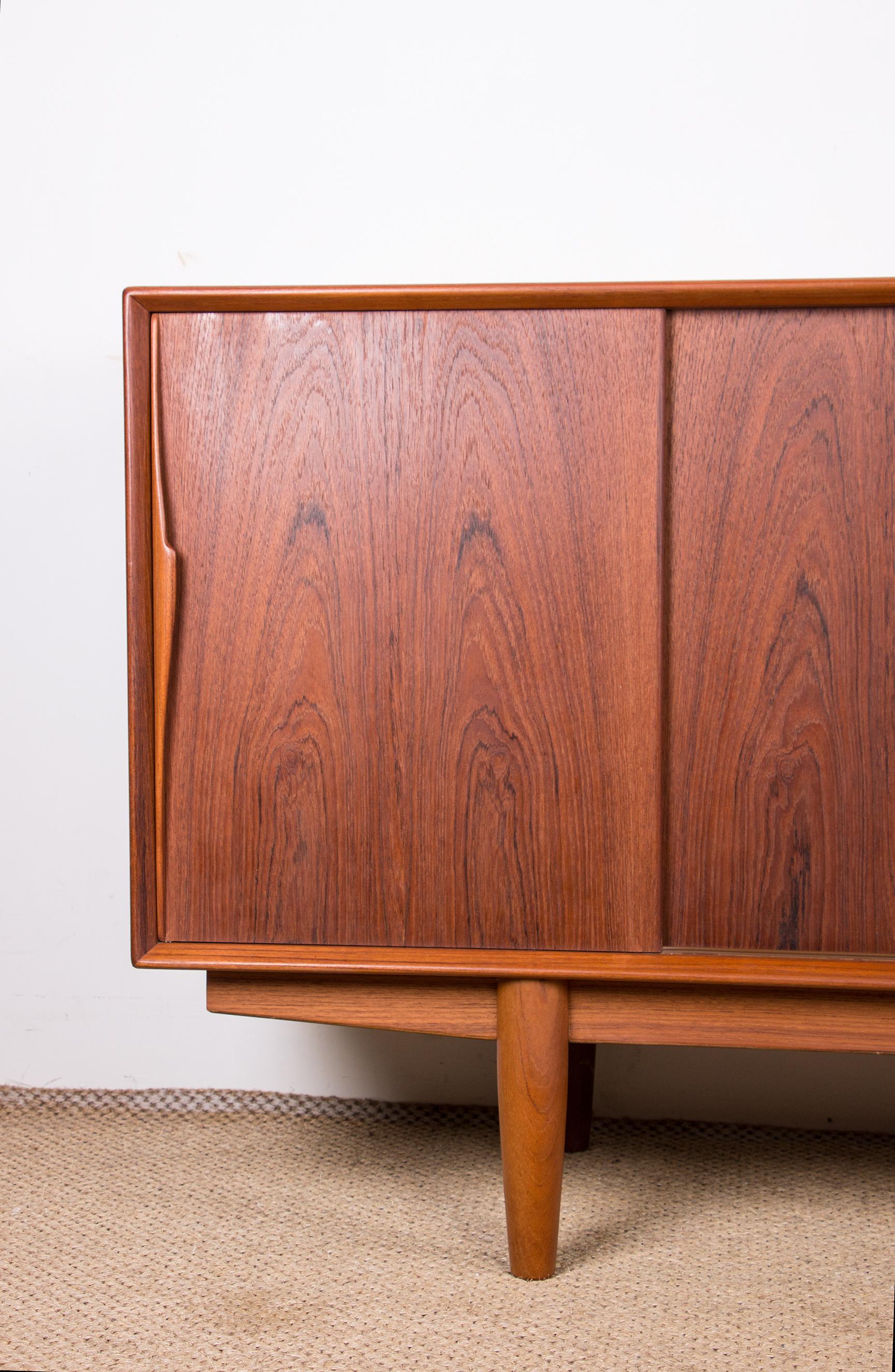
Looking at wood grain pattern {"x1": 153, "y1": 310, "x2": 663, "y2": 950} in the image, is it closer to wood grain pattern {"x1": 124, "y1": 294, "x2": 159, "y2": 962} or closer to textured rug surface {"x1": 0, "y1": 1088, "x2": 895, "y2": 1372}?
wood grain pattern {"x1": 124, "y1": 294, "x2": 159, "y2": 962}


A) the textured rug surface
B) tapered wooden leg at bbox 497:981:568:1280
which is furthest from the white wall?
tapered wooden leg at bbox 497:981:568:1280

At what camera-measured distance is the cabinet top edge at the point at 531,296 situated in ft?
2.66

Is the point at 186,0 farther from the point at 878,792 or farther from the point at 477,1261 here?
the point at 477,1261

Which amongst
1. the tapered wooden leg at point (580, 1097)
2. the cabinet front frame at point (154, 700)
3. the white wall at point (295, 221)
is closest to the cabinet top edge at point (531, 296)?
the cabinet front frame at point (154, 700)

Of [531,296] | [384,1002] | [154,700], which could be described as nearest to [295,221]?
[531,296]

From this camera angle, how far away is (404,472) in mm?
842

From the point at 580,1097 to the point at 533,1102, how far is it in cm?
30

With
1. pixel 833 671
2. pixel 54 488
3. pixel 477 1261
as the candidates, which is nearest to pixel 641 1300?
pixel 477 1261

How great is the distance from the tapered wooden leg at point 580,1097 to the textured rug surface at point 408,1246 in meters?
0.03

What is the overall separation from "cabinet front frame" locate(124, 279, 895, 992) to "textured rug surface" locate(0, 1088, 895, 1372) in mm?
252

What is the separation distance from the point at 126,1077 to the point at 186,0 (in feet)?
4.15

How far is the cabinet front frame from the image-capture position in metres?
0.82

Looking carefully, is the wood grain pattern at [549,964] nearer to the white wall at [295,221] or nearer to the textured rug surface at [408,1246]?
the textured rug surface at [408,1246]

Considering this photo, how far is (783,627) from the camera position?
0.83 meters
